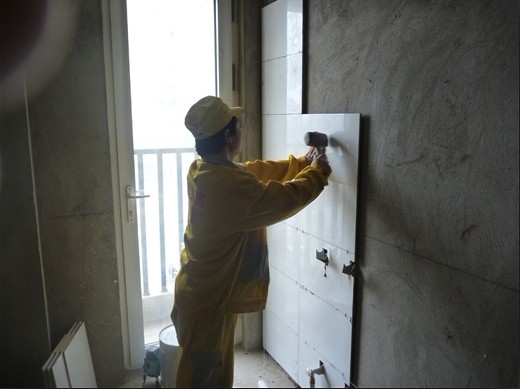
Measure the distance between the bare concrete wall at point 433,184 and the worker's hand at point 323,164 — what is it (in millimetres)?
A: 129

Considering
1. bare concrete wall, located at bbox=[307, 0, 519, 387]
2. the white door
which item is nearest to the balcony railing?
the white door

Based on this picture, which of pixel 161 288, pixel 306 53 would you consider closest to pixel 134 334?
pixel 161 288

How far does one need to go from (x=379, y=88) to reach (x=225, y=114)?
475 millimetres

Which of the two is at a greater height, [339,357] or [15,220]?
[15,220]

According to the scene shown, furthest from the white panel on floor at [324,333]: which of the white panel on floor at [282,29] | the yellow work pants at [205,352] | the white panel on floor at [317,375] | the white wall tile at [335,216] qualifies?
the white panel on floor at [282,29]

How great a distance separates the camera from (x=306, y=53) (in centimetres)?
153

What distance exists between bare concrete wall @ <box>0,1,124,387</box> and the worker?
0.51 meters

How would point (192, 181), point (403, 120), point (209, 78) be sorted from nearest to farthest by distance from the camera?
point (403, 120) → point (192, 181) → point (209, 78)

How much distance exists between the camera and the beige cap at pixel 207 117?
3.85 feet

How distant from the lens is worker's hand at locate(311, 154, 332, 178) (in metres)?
1.33

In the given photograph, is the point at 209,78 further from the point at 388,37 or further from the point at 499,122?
the point at 499,122

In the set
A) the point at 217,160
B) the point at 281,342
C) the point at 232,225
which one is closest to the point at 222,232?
the point at 232,225

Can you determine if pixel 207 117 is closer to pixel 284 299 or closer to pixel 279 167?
pixel 279 167

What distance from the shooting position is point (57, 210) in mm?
1542
